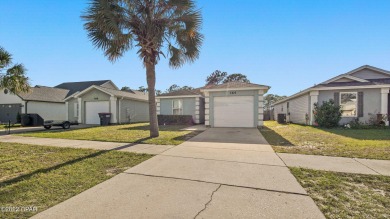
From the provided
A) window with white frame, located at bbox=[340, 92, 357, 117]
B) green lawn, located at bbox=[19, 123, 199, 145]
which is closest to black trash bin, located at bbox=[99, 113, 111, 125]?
green lawn, located at bbox=[19, 123, 199, 145]

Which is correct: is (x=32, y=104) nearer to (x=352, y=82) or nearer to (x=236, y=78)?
(x=352, y=82)

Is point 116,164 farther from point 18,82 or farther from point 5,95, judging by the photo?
point 5,95

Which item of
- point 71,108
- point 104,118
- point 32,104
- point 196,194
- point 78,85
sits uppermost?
point 78,85

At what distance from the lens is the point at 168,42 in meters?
9.58

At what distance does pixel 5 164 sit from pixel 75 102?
1744cm

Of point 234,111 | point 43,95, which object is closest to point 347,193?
point 234,111

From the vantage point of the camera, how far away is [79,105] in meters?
19.3

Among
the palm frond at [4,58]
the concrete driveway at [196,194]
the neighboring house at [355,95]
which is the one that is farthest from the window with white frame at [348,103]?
the palm frond at [4,58]

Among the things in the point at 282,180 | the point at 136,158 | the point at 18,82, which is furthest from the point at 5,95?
the point at 282,180

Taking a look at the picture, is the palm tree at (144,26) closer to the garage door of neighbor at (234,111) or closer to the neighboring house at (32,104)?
the garage door of neighbor at (234,111)

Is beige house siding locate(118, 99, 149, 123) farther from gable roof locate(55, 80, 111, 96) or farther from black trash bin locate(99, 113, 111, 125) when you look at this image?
gable roof locate(55, 80, 111, 96)

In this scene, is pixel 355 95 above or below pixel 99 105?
above

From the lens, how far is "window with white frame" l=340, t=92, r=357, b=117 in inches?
522

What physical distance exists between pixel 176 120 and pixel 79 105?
34.1 ft
